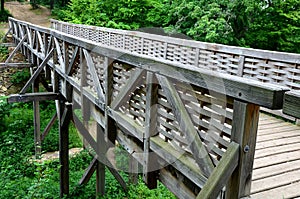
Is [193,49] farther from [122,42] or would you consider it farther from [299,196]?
[299,196]

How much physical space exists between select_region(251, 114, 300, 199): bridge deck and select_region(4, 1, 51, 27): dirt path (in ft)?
70.2

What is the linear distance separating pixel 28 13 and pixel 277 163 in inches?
1019

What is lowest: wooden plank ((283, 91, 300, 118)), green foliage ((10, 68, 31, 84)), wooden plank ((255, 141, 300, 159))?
green foliage ((10, 68, 31, 84))

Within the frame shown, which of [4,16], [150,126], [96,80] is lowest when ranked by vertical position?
[150,126]

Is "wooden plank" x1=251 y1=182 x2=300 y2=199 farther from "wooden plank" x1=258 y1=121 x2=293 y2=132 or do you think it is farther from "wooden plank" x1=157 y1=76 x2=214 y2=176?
"wooden plank" x1=258 y1=121 x2=293 y2=132

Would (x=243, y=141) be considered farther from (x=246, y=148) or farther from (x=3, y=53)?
(x=3, y=53)

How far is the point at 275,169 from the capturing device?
246cm

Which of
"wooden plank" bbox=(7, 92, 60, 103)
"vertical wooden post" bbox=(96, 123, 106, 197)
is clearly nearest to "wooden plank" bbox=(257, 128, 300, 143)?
"vertical wooden post" bbox=(96, 123, 106, 197)

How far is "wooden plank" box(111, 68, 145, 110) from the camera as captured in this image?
2.72 m

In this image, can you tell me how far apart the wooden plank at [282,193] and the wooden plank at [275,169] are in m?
0.16

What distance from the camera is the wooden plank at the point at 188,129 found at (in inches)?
77.5

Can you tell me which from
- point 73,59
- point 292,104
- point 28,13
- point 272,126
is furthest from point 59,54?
point 28,13

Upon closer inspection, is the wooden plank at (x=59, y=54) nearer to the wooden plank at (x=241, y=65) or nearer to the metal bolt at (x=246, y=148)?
the wooden plank at (x=241, y=65)

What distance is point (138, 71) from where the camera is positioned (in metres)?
2.69
